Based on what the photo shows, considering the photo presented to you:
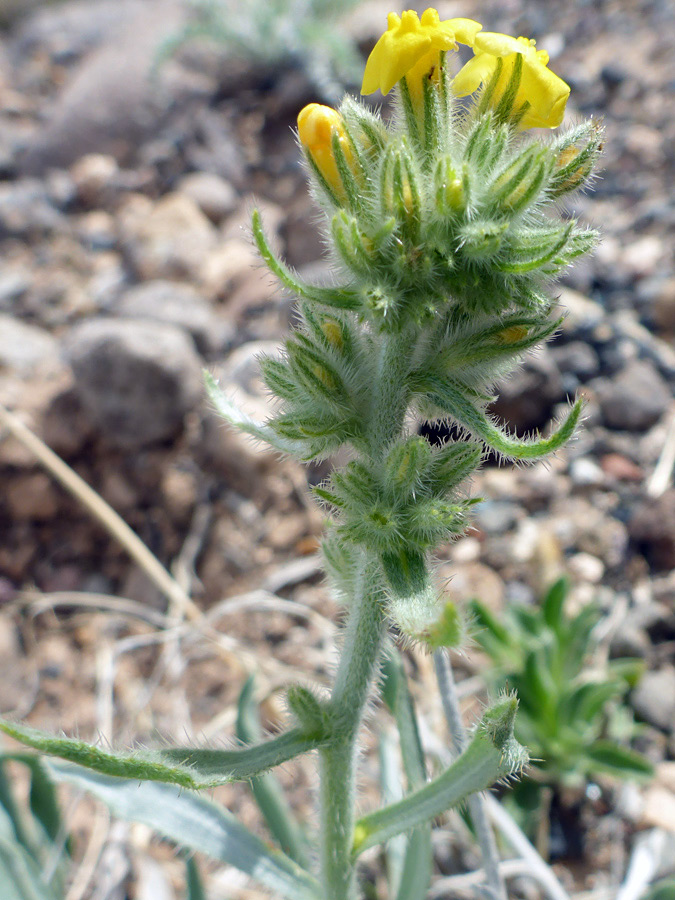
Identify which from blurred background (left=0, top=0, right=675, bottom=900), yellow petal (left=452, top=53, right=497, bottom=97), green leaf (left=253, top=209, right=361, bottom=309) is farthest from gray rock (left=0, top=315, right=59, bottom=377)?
yellow petal (left=452, top=53, right=497, bottom=97)

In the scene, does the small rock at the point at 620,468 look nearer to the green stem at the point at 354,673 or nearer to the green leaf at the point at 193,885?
the green stem at the point at 354,673

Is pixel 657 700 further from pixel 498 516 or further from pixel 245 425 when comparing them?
pixel 245 425

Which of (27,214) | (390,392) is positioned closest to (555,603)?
(390,392)

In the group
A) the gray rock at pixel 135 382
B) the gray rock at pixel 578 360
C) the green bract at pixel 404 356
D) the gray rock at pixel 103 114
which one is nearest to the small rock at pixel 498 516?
the gray rock at pixel 578 360

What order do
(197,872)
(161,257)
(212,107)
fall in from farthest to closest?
(212,107) → (161,257) → (197,872)

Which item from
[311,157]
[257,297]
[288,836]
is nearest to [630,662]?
[288,836]

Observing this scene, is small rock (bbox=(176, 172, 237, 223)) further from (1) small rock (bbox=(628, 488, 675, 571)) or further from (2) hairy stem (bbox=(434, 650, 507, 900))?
(2) hairy stem (bbox=(434, 650, 507, 900))

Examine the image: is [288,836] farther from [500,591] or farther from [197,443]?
[197,443]
